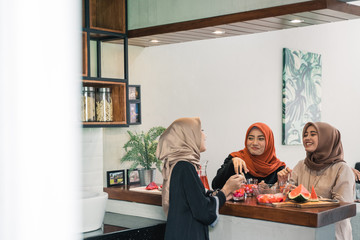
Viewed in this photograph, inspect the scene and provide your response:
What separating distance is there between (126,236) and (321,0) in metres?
2.00

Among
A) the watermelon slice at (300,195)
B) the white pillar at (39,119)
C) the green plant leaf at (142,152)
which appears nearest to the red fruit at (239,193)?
the watermelon slice at (300,195)

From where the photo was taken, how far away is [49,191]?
16.0 inches

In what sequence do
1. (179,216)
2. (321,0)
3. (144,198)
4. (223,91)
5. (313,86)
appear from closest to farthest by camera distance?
(179,216)
(321,0)
(144,198)
(223,91)
(313,86)

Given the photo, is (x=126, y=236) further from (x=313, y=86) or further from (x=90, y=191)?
(x=313, y=86)

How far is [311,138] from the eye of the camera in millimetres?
3676

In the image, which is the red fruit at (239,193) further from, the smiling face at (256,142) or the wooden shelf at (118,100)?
the wooden shelf at (118,100)

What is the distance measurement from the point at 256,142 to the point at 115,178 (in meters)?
1.29

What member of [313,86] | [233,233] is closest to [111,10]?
[233,233]

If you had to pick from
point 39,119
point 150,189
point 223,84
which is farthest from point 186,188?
point 223,84

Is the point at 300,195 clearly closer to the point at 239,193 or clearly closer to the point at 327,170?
the point at 239,193

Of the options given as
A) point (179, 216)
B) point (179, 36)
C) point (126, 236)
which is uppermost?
point (179, 36)

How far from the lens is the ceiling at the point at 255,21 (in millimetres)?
3014

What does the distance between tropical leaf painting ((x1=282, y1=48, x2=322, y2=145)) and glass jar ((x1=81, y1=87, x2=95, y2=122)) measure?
134 inches

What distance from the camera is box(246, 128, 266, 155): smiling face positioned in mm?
4082
